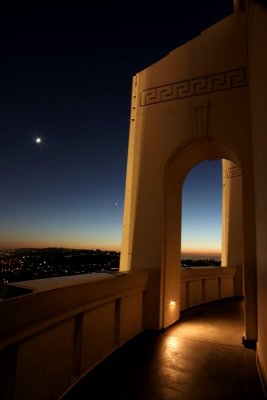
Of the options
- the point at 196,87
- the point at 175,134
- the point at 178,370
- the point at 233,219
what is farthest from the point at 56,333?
the point at 233,219

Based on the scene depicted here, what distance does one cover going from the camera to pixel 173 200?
22.9 feet

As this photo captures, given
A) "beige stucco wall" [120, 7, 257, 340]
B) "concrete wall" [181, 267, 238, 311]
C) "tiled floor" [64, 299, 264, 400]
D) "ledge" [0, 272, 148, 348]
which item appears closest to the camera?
"ledge" [0, 272, 148, 348]

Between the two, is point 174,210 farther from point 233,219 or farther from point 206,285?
point 233,219

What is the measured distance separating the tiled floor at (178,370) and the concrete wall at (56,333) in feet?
0.95

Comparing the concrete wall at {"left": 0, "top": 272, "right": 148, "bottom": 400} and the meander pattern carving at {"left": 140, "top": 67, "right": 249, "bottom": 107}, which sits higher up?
the meander pattern carving at {"left": 140, "top": 67, "right": 249, "bottom": 107}

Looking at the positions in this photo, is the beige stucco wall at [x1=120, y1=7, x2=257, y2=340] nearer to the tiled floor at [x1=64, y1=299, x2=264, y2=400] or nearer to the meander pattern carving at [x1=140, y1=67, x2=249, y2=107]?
the meander pattern carving at [x1=140, y1=67, x2=249, y2=107]

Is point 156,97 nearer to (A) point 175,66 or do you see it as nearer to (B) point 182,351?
(A) point 175,66

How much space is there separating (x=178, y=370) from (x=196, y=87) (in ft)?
19.7

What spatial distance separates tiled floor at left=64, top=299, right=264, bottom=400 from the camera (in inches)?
136

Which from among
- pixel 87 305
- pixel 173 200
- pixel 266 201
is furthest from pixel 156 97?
pixel 87 305

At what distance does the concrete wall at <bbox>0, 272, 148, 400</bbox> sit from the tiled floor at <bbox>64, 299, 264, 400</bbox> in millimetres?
290

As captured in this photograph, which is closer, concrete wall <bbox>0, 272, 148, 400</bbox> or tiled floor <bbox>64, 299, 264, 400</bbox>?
concrete wall <bbox>0, 272, 148, 400</bbox>

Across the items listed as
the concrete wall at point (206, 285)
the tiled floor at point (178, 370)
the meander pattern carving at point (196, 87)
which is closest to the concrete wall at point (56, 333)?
the tiled floor at point (178, 370)

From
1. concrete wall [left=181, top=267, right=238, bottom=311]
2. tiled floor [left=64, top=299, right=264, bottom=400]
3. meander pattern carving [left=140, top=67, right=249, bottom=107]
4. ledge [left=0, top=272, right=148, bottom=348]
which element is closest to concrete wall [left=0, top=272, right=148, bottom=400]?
ledge [left=0, top=272, right=148, bottom=348]
